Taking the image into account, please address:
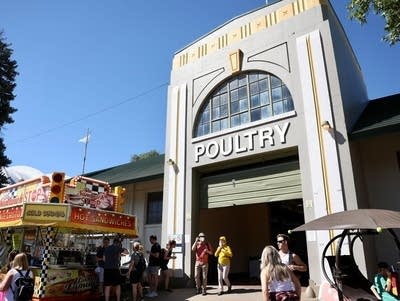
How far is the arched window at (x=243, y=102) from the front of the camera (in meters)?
11.7

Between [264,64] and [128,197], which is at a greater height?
[264,64]

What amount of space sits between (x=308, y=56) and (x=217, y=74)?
3.55 metres

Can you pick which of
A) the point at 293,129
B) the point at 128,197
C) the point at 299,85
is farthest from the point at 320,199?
Answer: the point at 128,197

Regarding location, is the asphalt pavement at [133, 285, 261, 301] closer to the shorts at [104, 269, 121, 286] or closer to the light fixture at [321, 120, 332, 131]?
the shorts at [104, 269, 121, 286]

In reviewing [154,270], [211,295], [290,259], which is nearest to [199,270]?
[211,295]

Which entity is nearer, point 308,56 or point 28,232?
point 308,56

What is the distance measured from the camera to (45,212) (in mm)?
10016

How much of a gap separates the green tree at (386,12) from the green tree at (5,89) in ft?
74.9

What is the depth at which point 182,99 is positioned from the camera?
14211 millimetres

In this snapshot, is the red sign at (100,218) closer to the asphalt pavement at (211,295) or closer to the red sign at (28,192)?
the red sign at (28,192)

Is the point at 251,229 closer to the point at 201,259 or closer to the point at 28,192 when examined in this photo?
the point at 201,259

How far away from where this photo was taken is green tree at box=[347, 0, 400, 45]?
8562 mm

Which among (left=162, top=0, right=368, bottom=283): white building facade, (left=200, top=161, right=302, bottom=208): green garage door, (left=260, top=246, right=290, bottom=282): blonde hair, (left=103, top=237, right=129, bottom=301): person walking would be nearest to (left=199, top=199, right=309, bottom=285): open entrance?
(left=162, top=0, right=368, bottom=283): white building facade

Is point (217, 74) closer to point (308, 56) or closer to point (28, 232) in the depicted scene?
point (308, 56)
